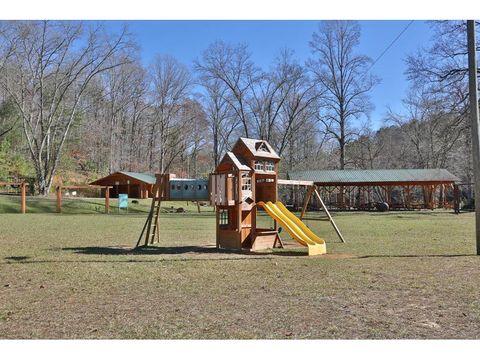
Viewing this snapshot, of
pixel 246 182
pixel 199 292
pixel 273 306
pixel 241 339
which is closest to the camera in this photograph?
pixel 241 339

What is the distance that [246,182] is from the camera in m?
11.7

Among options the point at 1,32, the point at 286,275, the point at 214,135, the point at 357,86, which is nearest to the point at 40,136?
the point at 1,32

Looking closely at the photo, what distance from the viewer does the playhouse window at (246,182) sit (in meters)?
11.6

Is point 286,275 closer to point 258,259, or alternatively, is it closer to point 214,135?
point 258,259

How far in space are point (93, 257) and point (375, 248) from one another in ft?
22.6

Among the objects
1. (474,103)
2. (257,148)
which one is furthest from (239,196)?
(474,103)

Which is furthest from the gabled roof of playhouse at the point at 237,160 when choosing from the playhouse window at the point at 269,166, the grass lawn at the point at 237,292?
the grass lawn at the point at 237,292

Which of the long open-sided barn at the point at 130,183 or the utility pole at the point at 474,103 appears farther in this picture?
the long open-sided barn at the point at 130,183

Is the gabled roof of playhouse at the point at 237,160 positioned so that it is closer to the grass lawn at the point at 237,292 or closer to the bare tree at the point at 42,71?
the grass lawn at the point at 237,292

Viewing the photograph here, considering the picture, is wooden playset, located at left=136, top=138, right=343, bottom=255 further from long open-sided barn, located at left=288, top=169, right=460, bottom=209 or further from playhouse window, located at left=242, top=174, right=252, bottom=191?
long open-sided barn, located at left=288, top=169, right=460, bottom=209

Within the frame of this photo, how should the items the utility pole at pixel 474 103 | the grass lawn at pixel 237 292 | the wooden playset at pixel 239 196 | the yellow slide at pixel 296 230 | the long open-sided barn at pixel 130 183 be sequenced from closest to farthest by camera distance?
the grass lawn at pixel 237 292 → the utility pole at pixel 474 103 → the yellow slide at pixel 296 230 → the wooden playset at pixel 239 196 → the long open-sided barn at pixel 130 183

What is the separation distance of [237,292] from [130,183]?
43.1 m

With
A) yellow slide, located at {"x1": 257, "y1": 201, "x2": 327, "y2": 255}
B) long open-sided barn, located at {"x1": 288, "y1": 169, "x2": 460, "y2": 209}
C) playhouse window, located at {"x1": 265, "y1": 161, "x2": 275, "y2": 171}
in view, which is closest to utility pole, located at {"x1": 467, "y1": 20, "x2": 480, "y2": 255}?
yellow slide, located at {"x1": 257, "y1": 201, "x2": 327, "y2": 255}

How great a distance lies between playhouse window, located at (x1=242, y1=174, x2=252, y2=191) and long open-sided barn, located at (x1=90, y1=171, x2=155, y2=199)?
3625cm
